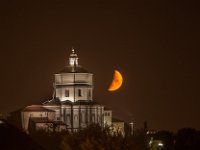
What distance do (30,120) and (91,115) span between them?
12.7 meters

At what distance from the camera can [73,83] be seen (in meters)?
162

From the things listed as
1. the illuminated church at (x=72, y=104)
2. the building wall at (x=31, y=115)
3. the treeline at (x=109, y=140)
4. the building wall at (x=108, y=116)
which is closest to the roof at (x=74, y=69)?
the illuminated church at (x=72, y=104)

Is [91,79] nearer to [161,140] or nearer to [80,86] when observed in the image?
[80,86]

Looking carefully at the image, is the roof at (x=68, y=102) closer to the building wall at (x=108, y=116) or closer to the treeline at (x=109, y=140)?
the building wall at (x=108, y=116)

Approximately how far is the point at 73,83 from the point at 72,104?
311 centimetres

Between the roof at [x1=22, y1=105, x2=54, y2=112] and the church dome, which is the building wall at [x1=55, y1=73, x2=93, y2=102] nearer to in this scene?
the church dome

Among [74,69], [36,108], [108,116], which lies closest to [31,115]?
[36,108]

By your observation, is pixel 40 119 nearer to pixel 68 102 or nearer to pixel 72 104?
pixel 68 102

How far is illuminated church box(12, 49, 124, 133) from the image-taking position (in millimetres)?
157375

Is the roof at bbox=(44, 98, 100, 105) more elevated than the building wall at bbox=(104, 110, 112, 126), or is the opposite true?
the roof at bbox=(44, 98, 100, 105)

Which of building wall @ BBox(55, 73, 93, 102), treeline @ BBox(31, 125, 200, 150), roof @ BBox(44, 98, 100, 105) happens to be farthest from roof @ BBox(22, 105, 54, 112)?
treeline @ BBox(31, 125, 200, 150)

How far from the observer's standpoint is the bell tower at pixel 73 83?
16125 cm

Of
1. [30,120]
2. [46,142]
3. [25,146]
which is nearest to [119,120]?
[30,120]

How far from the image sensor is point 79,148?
65062 millimetres
